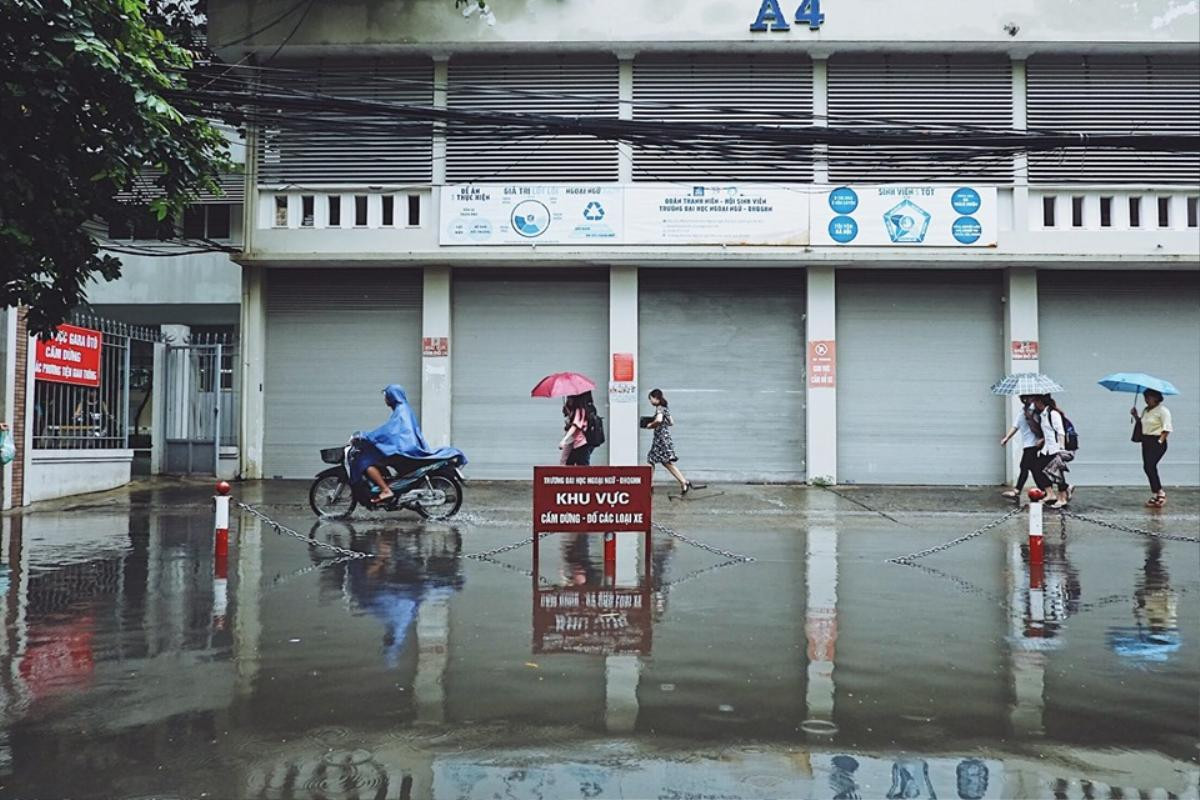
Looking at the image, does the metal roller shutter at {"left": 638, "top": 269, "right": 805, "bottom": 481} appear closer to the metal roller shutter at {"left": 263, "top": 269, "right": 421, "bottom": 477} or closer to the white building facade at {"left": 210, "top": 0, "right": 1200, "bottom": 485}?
the white building facade at {"left": 210, "top": 0, "right": 1200, "bottom": 485}

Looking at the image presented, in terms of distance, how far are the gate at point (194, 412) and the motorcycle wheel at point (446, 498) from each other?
7.15 meters

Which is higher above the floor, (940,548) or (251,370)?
(251,370)

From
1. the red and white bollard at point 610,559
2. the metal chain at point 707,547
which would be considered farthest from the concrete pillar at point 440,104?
the red and white bollard at point 610,559

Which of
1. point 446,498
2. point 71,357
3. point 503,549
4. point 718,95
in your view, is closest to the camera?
point 503,549

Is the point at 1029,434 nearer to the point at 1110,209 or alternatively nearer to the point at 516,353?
the point at 1110,209

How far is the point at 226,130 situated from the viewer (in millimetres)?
17672

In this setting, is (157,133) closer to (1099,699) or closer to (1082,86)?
(1099,699)

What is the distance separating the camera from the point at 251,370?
17.7 meters

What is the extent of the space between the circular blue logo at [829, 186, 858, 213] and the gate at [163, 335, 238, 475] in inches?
457

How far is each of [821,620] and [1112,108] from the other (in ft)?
46.9

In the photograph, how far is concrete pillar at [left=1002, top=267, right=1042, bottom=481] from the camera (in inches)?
669

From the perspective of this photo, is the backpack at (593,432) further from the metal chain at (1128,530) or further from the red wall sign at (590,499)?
the metal chain at (1128,530)

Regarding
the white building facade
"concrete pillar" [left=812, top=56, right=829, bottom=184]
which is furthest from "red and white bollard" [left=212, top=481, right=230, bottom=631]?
"concrete pillar" [left=812, top=56, right=829, bottom=184]

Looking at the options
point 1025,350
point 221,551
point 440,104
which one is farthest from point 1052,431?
point 440,104
